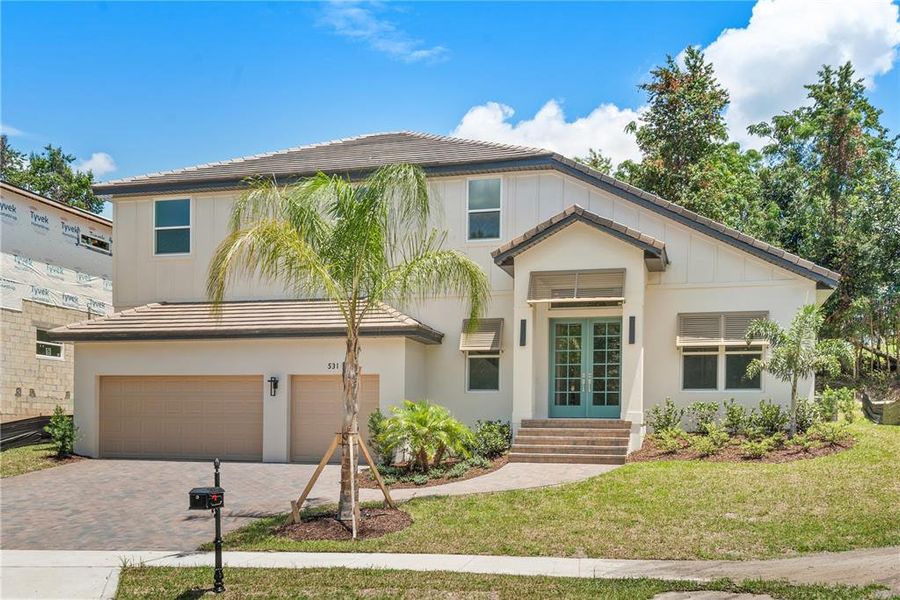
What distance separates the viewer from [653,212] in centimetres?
1877

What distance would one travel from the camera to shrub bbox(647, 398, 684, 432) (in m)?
17.5

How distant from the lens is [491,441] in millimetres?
16844

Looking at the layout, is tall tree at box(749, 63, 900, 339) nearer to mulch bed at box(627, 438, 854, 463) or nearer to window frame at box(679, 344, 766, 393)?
window frame at box(679, 344, 766, 393)

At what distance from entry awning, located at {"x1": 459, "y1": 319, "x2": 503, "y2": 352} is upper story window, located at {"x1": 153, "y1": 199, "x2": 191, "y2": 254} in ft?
26.5

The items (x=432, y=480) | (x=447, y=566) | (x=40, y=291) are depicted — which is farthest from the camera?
(x=40, y=291)

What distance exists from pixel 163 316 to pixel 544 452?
33.4ft

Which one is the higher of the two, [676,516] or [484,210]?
[484,210]

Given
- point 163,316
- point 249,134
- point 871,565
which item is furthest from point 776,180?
point 871,565

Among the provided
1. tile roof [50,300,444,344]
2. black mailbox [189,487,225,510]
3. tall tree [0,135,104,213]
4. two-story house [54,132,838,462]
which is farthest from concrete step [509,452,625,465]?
tall tree [0,135,104,213]

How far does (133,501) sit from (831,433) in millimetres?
12980

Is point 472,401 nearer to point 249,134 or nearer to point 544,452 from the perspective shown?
point 544,452

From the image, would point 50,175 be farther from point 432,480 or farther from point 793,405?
point 793,405

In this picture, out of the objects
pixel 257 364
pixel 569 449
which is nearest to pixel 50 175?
pixel 257 364

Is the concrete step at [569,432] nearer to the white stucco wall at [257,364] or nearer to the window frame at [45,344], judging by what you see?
the white stucco wall at [257,364]
